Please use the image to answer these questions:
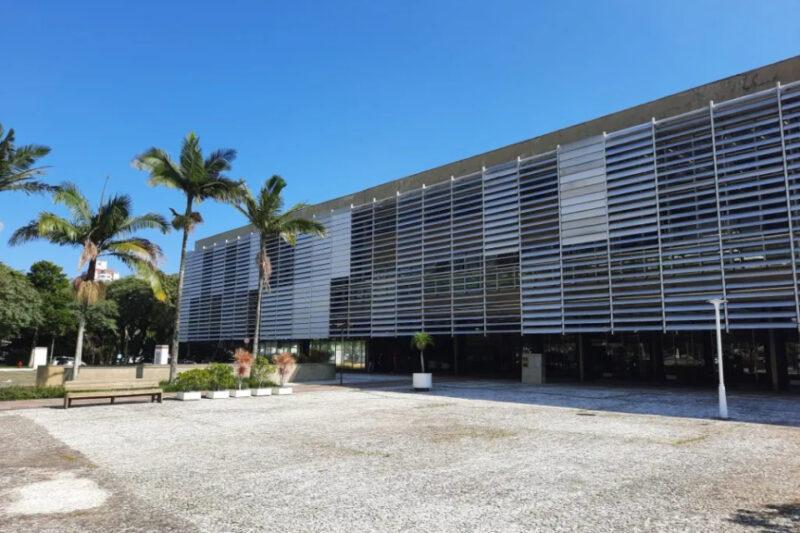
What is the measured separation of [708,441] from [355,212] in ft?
90.5

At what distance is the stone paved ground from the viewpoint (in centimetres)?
552

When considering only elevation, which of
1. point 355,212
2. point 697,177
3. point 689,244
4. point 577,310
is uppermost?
point 355,212

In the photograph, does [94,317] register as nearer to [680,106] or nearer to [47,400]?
[47,400]

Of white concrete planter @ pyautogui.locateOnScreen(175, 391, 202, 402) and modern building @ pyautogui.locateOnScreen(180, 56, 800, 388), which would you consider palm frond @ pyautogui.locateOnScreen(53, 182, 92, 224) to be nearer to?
white concrete planter @ pyautogui.locateOnScreen(175, 391, 202, 402)

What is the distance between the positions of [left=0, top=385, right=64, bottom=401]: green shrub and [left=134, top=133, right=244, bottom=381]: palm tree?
151 inches

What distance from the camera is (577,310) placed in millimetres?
23250

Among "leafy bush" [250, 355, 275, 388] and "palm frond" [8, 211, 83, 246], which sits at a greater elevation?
"palm frond" [8, 211, 83, 246]

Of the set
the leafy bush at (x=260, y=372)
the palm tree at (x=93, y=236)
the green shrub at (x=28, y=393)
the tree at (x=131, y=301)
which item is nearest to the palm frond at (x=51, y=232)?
the palm tree at (x=93, y=236)

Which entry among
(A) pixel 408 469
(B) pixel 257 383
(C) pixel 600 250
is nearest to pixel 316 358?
(B) pixel 257 383

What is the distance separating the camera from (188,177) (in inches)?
836

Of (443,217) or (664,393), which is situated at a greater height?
(443,217)

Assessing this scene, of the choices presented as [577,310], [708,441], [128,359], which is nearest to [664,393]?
[577,310]

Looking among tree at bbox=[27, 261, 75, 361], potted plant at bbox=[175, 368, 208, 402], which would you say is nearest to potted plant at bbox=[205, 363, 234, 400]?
potted plant at bbox=[175, 368, 208, 402]

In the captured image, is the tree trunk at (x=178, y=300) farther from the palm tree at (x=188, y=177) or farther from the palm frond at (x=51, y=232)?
the palm frond at (x=51, y=232)
